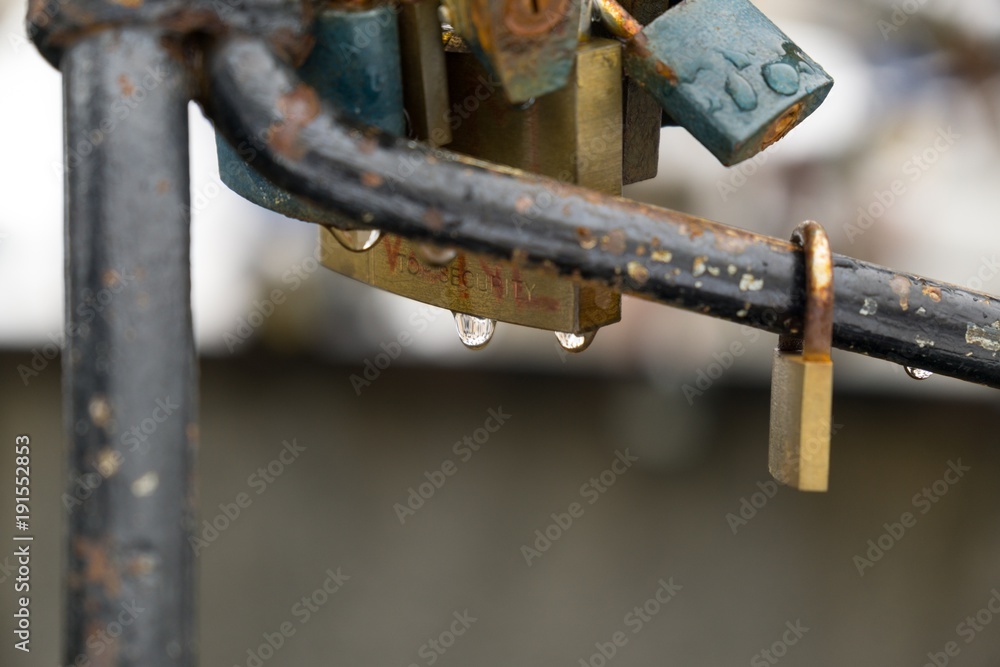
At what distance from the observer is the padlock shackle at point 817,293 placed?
50cm

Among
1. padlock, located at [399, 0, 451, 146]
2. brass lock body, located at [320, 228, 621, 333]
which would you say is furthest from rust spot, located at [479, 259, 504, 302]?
padlock, located at [399, 0, 451, 146]

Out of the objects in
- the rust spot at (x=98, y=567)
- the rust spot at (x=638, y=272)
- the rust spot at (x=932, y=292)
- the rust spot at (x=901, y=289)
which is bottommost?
the rust spot at (x=98, y=567)

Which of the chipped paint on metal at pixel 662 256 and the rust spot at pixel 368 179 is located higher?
the rust spot at pixel 368 179

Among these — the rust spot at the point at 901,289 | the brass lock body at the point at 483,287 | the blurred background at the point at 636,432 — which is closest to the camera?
the rust spot at the point at 901,289

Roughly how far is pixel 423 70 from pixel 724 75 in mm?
154

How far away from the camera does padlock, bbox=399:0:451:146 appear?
53 centimetres

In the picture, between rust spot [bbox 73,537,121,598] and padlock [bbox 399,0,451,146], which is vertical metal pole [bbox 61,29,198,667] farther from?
padlock [bbox 399,0,451,146]

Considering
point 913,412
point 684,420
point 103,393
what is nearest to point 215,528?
point 684,420

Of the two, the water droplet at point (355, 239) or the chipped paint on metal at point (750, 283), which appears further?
the water droplet at point (355, 239)

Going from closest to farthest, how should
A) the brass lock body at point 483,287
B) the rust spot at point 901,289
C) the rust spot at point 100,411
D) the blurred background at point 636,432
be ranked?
the rust spot at point 100,411, the rust spot at point 901,289, the brass lock body at point 483,287, the blurred background at point 636,432

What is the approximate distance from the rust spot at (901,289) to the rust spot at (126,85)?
0.35 metres

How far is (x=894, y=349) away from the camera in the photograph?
514 mm

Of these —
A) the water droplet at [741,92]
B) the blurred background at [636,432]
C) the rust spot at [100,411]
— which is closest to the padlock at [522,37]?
the water droplet at [741,92]

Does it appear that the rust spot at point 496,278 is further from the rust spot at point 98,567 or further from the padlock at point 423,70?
the rust spot at point 98,567
